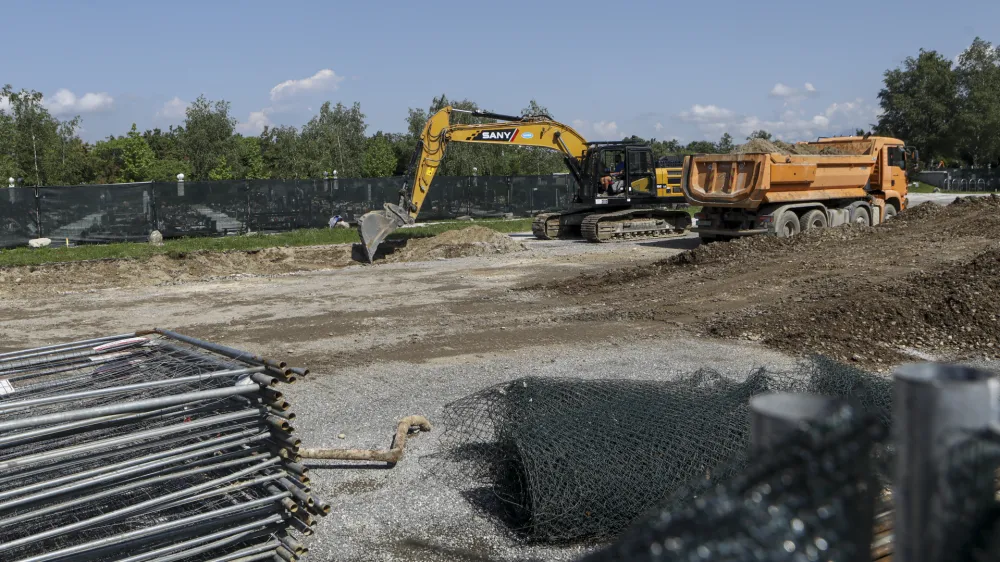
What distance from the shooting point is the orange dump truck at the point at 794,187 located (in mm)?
20609

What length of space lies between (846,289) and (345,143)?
57.9 meters

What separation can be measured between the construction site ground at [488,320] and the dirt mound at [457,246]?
1.45 metres

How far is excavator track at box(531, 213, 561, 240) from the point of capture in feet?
85.7

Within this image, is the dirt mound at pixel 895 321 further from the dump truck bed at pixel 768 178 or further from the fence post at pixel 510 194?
the fence post at pixel 510 194

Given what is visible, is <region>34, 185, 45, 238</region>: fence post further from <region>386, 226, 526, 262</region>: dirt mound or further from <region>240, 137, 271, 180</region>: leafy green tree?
<region>240, 137, 271, 180</region>: leafy green tree

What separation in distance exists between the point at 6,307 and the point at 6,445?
519 inches

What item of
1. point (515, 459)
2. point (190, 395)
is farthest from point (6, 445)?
point (515, 459)

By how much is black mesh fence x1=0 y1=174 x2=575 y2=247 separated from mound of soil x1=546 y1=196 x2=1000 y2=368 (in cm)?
1730

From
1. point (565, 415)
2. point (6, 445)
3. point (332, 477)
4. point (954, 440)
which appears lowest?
point (332, 477)

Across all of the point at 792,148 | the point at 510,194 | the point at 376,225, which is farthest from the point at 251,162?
the point at 792,148

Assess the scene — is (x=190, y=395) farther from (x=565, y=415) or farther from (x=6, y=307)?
(x=6, y=307)

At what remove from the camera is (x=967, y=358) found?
31.7ft

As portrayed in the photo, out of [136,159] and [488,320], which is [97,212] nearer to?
[488,320]

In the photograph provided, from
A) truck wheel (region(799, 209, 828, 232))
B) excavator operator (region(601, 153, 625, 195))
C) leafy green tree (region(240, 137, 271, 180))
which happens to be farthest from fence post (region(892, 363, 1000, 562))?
leafy green tree (region(240, 137, 271, 180))
